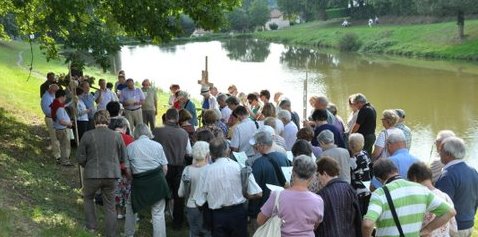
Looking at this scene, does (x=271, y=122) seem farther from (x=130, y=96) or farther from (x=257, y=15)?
(x=257, y=15)

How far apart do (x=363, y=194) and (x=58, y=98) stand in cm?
622

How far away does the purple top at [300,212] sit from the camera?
201 inches

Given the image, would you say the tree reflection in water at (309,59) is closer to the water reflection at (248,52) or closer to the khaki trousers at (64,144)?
the water reflection at (248,52)

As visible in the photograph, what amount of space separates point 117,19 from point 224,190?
24.9 ft

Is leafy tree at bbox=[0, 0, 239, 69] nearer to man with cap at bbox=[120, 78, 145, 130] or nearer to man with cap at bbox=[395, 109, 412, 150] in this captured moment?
man with cap at bbox=[120, 78, 145, 130]

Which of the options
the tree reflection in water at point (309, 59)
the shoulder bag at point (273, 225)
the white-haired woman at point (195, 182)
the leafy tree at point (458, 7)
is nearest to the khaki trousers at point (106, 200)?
the white-haired woman at point (195, 182)

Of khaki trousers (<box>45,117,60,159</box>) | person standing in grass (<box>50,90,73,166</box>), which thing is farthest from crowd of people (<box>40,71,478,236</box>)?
khaki trousers (<box>45,117,60,159</box>)

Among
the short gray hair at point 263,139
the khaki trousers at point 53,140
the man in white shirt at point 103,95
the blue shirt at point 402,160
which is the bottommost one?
the khaki trousers at point 53,140

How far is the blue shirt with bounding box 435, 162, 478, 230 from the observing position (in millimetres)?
5832

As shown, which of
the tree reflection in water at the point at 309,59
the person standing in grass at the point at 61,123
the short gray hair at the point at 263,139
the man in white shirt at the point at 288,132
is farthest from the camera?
the tree reflection in water at the point at 309,59

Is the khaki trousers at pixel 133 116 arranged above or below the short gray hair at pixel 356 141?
below

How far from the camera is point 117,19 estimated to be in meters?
12.7

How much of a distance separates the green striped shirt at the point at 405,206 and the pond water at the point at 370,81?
9415 mm

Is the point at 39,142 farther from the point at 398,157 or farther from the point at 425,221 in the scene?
the point at 425,221
